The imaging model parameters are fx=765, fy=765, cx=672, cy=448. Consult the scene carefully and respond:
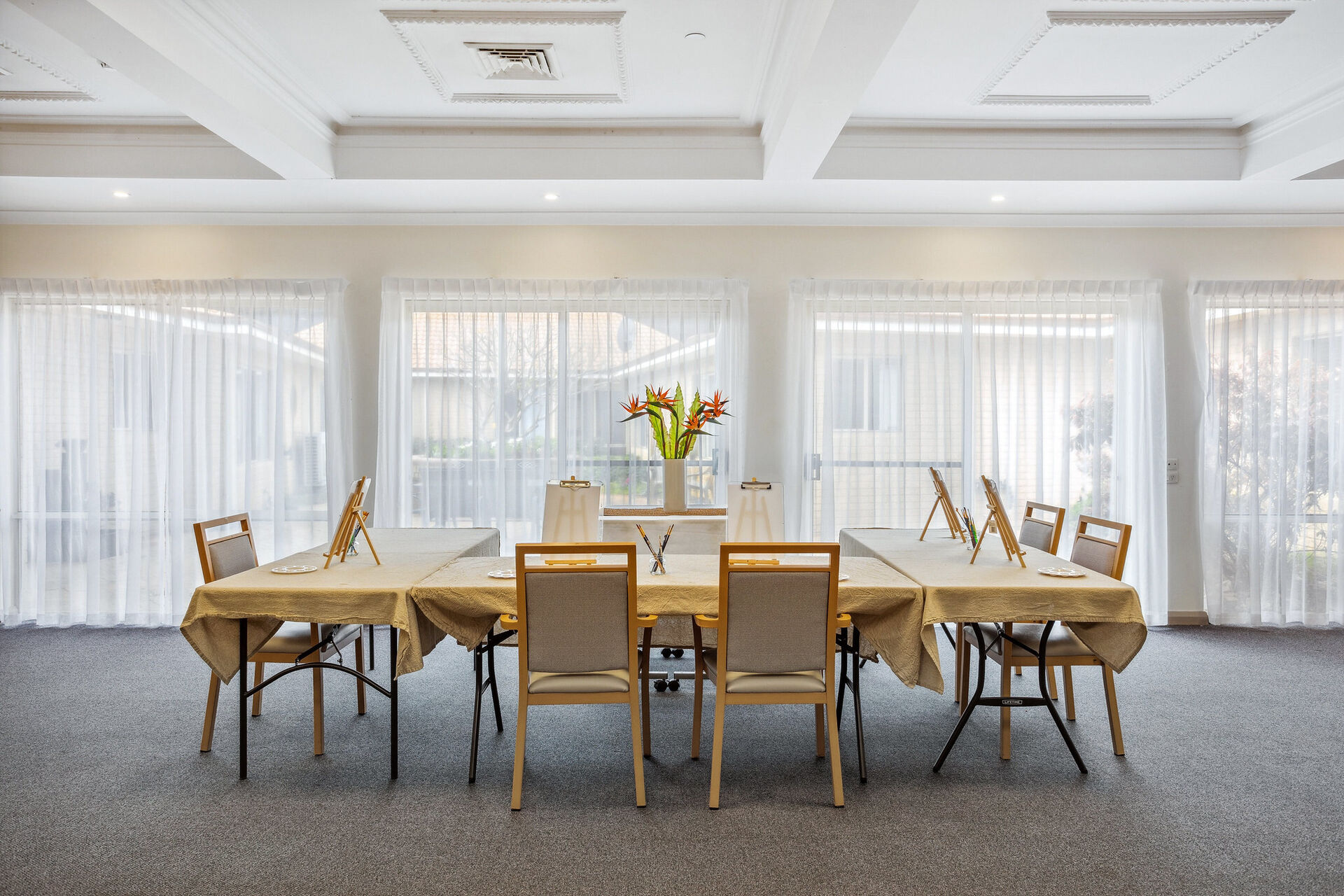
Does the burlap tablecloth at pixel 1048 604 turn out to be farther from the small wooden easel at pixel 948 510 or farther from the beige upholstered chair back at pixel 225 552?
the beige upholstered chair back at pixel 225 552

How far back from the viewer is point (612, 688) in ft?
8.28

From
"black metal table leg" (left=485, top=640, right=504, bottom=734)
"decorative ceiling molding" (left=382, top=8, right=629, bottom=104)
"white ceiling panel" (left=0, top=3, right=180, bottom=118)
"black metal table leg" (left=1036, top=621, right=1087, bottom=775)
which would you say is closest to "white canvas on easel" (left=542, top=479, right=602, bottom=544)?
"black metal table leg" (left=485, top=640, right=504, bottom=734)

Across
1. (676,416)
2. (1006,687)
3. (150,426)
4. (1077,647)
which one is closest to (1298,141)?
(1077,647)

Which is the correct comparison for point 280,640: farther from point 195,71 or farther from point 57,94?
point 57,94

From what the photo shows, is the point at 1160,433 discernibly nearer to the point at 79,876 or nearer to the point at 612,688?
the point at 612,688

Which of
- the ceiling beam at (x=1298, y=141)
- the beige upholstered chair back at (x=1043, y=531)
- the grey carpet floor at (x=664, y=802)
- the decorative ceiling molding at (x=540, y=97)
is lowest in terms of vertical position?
the grey carpet floor at (x=664, y=802)

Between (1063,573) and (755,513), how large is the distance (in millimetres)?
1843

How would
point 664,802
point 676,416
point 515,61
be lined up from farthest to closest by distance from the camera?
point 676,416
point 515,61
point 664,802

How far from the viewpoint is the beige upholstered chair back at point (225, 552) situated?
3043mm

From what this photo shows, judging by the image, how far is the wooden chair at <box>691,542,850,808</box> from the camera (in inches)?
97.0

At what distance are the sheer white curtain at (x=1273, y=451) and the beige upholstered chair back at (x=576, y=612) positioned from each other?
4474 mm

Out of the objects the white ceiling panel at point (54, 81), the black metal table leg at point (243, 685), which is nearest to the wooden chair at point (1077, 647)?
the black metal table leg at point (243, 685)

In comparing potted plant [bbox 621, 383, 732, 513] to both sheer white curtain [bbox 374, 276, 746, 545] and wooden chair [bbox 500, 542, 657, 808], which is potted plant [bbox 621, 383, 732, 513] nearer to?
sheer white curtain [bbox 374, 276, 746, 545]

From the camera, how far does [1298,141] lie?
396cm
